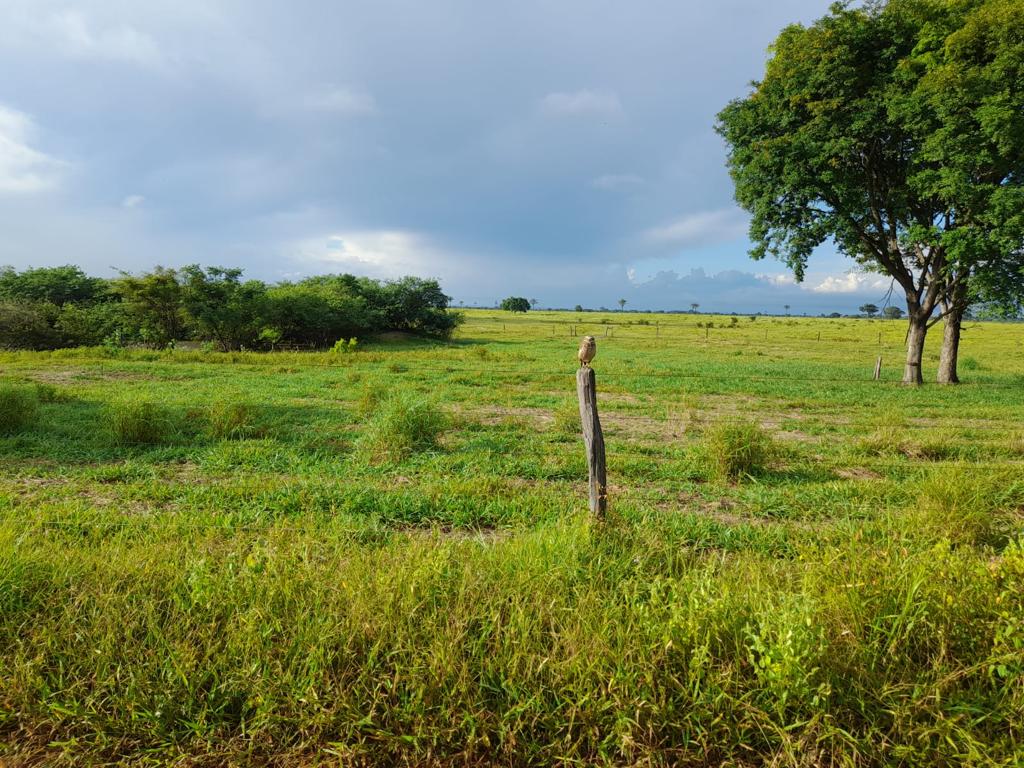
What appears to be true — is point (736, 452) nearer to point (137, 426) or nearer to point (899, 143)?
point (137, 426)

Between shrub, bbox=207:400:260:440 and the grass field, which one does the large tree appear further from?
shrub, bbox=207:400:260:440

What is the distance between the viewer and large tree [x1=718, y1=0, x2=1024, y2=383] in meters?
12.9

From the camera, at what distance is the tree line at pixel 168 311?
29.2m

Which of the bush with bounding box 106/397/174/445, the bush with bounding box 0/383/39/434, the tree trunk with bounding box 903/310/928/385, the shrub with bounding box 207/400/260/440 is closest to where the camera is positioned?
the bush with bounding box 106/397/174/445

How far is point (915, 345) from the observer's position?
17250 mm

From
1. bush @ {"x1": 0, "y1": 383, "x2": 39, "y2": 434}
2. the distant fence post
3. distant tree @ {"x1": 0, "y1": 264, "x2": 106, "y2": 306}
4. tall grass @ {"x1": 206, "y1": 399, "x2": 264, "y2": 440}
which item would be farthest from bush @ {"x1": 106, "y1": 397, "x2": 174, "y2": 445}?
distant tree @ {"x1": 0, "y1": 264, "x2": 106, "y2": 306}

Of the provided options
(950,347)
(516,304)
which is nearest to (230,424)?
(950,347)

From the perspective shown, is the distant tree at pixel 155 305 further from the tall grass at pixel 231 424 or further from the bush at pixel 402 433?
the bush at pixel 402 433

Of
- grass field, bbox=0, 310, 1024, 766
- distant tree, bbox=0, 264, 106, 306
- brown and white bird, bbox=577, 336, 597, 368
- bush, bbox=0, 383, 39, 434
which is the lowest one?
grass field, bbox=0, 310, 1024, 766

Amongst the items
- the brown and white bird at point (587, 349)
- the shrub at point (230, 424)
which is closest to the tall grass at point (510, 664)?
the brown and white bird at point (587, 349)

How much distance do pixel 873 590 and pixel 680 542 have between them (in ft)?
5.41

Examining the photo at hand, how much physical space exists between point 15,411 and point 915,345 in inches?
1032

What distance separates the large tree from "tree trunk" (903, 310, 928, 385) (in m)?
0.05

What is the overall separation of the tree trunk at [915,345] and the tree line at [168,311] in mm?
35158
